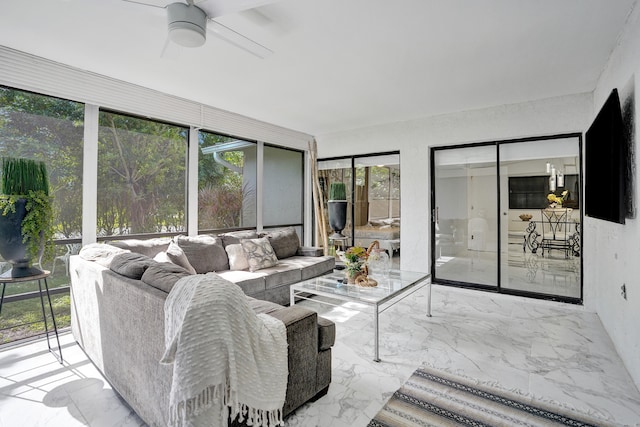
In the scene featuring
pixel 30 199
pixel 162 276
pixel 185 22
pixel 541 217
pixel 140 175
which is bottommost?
pixel 162 276

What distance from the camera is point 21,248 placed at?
7.79 ft

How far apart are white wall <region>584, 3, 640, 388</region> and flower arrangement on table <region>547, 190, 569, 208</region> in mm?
546

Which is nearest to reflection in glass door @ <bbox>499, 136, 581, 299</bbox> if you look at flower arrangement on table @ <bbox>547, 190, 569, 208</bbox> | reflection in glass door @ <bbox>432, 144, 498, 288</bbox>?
flower arrangement on table @ <bbox>547, 190, 569, 208</bbox>

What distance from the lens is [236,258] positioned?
12.3 feet

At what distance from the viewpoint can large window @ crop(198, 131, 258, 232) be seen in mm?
4465

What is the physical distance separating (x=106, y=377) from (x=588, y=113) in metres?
5.21

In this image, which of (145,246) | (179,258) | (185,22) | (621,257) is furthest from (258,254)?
(621,257)

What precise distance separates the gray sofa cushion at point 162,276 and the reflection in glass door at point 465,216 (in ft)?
12.7

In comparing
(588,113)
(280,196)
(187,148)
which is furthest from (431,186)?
(187,148)

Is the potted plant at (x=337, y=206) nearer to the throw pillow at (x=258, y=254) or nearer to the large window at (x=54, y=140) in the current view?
the throw pillow at (x=258, y=254)

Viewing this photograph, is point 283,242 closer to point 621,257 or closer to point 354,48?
point 354,48

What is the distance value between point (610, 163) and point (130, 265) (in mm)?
3306

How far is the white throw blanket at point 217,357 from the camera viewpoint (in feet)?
4.02

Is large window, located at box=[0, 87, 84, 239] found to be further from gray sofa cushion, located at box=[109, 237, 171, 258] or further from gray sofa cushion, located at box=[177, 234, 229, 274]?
gray sofa cushion, located at box=[177, 234, 229, 274]
